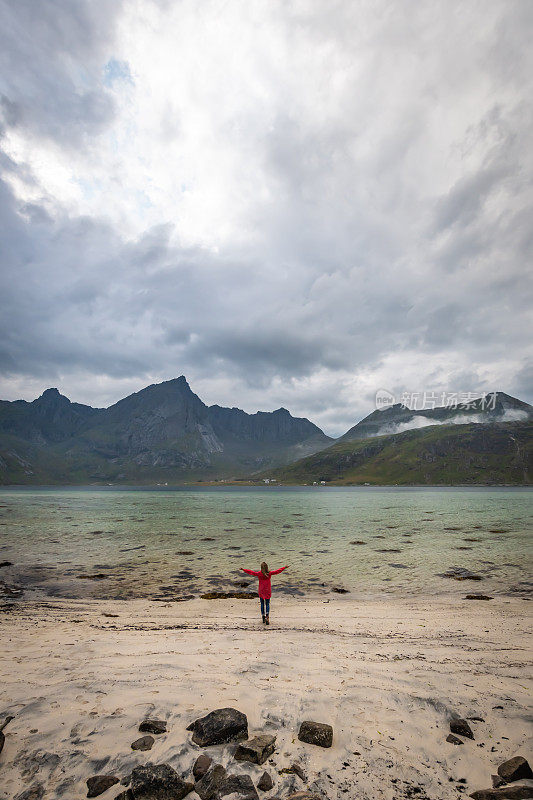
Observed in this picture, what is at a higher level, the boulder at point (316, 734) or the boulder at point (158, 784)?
the boulder at point (158, 784)

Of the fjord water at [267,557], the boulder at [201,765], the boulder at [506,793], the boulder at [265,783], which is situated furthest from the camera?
the fjord water at [267,557]

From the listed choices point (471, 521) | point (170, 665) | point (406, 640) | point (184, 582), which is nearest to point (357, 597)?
point (406, 640)

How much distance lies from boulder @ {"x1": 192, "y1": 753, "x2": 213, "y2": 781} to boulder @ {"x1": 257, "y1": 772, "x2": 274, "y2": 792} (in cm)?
105

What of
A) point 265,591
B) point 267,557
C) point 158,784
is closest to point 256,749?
point 158,784

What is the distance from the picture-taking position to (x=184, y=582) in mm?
27938

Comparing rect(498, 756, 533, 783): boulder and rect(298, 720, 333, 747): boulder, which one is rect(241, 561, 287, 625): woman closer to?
rect(298, 720, 333, 747): boulder

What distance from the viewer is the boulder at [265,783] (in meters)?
6.05

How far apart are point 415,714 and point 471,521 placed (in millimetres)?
68006

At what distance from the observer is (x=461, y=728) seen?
299 inches

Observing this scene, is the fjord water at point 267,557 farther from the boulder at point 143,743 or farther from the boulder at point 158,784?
the boulder at point 158,784

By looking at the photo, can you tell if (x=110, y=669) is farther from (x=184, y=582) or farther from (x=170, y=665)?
(x=184, y=582)

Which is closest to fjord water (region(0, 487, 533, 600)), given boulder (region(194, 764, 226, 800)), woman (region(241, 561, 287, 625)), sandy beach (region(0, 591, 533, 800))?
woman (region(241, 561, 287, 625))

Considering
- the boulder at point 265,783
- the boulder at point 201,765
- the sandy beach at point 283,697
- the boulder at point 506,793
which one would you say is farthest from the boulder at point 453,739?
the boulder at point 201,765

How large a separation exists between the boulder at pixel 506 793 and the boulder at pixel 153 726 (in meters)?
5.99
